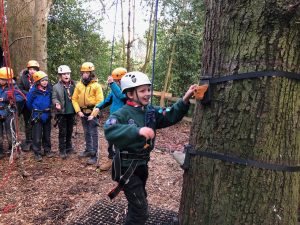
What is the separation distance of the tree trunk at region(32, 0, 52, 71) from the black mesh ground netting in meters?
4.93

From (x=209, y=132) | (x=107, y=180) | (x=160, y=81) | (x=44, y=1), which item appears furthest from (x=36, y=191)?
(x=160, y=81)

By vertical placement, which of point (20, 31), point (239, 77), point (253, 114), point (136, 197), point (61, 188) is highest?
point (20, 31)

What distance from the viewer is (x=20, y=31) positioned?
27.1 feet

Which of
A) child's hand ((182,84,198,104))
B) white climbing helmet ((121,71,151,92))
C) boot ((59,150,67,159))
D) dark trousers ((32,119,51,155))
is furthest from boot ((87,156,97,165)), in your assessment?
child's hand ((182,84,198,104))

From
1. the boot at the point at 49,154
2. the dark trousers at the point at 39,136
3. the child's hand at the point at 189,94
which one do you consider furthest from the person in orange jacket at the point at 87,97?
the child's hand at the point at 189,94

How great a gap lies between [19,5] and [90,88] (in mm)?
3568

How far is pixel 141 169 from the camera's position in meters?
3.29

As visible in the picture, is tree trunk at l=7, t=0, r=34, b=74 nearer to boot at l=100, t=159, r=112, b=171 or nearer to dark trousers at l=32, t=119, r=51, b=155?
dark trousers at l=32, t=119, r=51, b=155

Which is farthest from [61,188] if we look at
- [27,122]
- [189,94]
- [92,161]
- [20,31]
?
[20,31]

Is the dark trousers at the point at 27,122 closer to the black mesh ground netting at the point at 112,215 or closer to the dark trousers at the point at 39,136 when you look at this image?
the dark trousers at the point at 39,136

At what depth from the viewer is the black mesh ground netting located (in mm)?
3869

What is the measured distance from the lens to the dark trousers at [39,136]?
636 centimetres

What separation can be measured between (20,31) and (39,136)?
3286mm

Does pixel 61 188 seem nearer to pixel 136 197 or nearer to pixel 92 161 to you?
pixel 92 161
